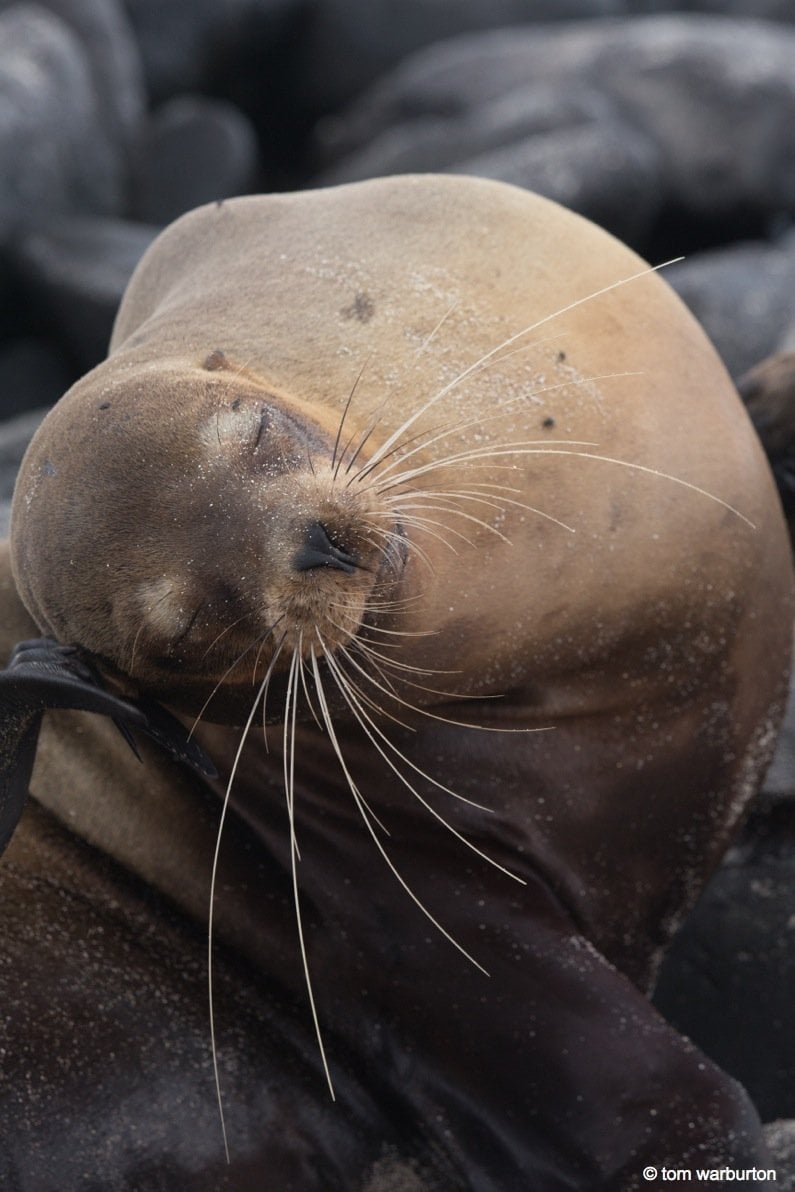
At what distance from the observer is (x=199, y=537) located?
269 cm

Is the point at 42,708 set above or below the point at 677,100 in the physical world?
above

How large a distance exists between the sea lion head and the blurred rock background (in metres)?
3.04

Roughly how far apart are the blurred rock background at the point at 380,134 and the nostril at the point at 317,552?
338cm

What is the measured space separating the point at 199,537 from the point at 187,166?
809 centimetres

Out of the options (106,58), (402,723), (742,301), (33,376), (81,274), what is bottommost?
(33,376)

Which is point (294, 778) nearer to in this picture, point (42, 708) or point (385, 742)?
point (385, 742)

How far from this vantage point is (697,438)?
133 inches

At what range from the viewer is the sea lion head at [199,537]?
2654 millimetres

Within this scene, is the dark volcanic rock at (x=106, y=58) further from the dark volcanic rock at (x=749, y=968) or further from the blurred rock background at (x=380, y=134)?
the dark volcanic rock at (x=749, y=968)

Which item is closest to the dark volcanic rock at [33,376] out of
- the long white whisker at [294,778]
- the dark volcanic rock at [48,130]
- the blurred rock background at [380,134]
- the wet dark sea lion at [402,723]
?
the blurred rock background at [380,134]

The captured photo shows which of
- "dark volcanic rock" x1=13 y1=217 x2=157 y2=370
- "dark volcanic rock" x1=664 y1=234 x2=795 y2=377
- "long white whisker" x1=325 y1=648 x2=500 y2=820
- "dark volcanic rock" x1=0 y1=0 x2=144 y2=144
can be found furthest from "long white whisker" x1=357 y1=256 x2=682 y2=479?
"dark volcanic rock" x1=0 y1=0 x2=144 y2=144

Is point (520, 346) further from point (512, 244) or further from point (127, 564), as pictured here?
point (127, 564)

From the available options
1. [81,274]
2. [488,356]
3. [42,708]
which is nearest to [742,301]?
[81,274]

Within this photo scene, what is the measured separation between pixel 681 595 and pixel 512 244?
791 millimetres
